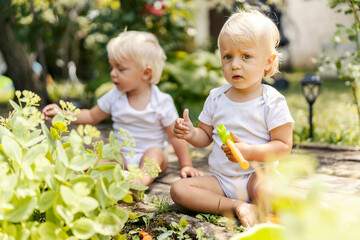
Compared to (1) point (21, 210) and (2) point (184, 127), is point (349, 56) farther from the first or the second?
(1) point (21, 210)

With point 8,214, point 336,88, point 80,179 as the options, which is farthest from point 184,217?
point 336,88

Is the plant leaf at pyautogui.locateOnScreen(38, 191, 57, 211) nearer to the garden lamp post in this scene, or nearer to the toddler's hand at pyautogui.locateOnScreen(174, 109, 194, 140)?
the toddler's hand at pyautogui.locateOnScreen(174, 109, 194, 140)

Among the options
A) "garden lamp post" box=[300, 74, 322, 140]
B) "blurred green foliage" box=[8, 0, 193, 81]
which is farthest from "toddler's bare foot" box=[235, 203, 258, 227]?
"blurred green foliage" box=[8, 0, 193, 81]

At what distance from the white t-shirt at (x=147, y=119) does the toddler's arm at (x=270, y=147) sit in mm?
869

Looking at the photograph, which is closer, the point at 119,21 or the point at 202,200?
the point at 202,200

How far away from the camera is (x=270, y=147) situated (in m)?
1.82

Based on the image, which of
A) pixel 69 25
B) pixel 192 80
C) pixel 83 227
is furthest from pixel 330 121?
pixel 69 25

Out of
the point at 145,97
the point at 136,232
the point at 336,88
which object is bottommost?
the point at 336,88

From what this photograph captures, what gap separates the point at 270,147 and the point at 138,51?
115 centimetres

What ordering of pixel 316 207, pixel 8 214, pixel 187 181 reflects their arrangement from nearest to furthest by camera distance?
pixel 316 207 < pixel 8 214 < pixel 187 181

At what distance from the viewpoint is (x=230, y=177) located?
1979 millimetres

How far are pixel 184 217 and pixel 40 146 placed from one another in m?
0.70

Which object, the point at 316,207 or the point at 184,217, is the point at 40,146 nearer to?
the point at 184,217

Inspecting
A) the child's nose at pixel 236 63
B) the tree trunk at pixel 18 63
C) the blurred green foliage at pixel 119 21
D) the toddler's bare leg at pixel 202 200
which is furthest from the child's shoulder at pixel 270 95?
the tree trunk at pixel 18 63
